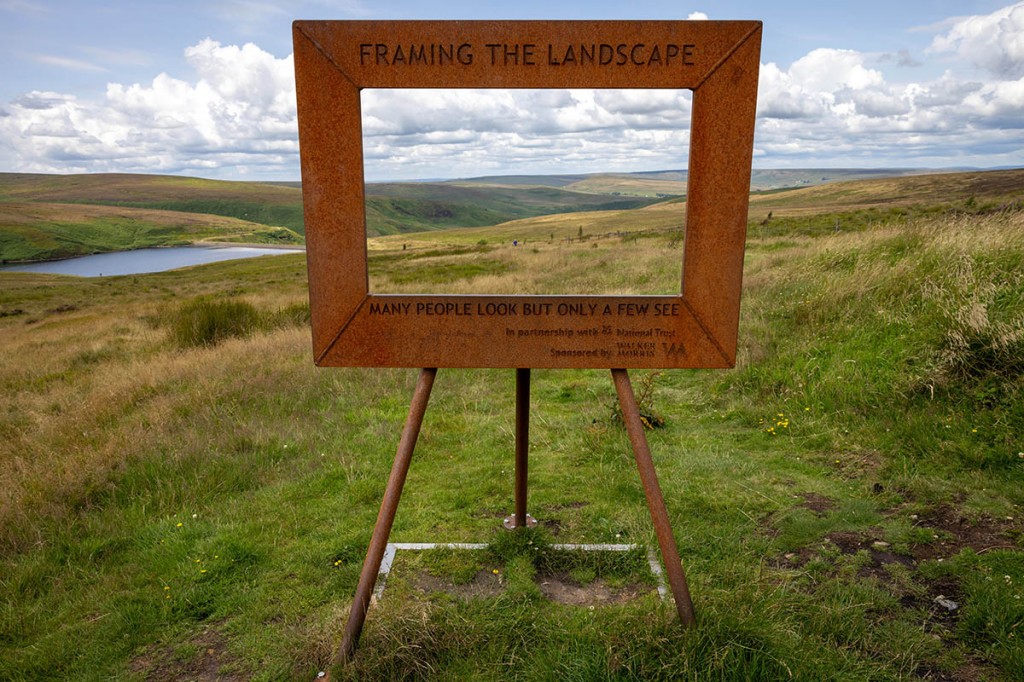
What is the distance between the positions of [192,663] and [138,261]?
100047mm

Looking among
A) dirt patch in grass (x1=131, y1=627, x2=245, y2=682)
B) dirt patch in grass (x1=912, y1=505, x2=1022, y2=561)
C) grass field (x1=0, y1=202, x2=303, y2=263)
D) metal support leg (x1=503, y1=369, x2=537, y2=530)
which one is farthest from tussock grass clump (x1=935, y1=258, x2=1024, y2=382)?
grass field (x1=0, y1=202, x2=303, y2=263)

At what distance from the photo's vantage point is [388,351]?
2.90m

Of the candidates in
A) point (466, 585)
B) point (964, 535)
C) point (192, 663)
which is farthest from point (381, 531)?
point (964, 535)

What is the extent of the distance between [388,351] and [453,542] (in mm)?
1781

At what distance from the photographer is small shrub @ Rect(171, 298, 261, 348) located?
11755 mm

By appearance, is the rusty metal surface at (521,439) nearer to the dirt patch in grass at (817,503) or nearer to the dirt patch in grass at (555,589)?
the dirt patch in grass at (555,589)

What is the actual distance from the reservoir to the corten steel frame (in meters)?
75.3

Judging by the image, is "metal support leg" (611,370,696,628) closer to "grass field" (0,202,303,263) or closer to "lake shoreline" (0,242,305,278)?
"lake shoreline" (0,242,305,278)

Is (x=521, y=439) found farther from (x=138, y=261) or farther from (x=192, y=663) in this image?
(x=138, y=261)

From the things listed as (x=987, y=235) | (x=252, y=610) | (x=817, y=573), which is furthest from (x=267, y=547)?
(x=987, y=235)

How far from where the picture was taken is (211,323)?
12094mm

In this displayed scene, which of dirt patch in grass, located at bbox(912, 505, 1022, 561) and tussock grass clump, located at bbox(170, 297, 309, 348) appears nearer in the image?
dirt patch in grass, located at bbox(912, 505, 1022, 561)

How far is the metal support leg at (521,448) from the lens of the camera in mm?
3538

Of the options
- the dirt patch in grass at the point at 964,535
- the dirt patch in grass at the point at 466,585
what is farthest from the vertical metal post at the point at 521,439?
the dirt patch in grass at the point at 964,535
